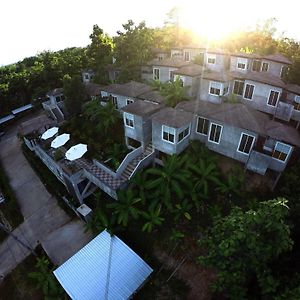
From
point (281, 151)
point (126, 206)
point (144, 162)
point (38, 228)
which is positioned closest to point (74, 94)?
point (144, 162)

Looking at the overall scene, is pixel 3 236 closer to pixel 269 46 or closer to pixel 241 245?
pixel 241 245

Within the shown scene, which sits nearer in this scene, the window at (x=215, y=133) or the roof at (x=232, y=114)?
the roof at (x=232, y=114)

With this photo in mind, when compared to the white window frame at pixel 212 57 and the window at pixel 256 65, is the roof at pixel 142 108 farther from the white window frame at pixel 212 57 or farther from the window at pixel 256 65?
the window at pixel 256 65

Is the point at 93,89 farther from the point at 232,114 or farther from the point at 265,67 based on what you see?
the point at 265,67

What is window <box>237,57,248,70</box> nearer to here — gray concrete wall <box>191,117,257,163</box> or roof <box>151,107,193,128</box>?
gray concrete wall <box>191,117,257,163</box>

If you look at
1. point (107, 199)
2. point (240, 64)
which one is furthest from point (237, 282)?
point (240, 64)

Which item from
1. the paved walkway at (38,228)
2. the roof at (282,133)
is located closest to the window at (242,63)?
the roof at (282,133)
